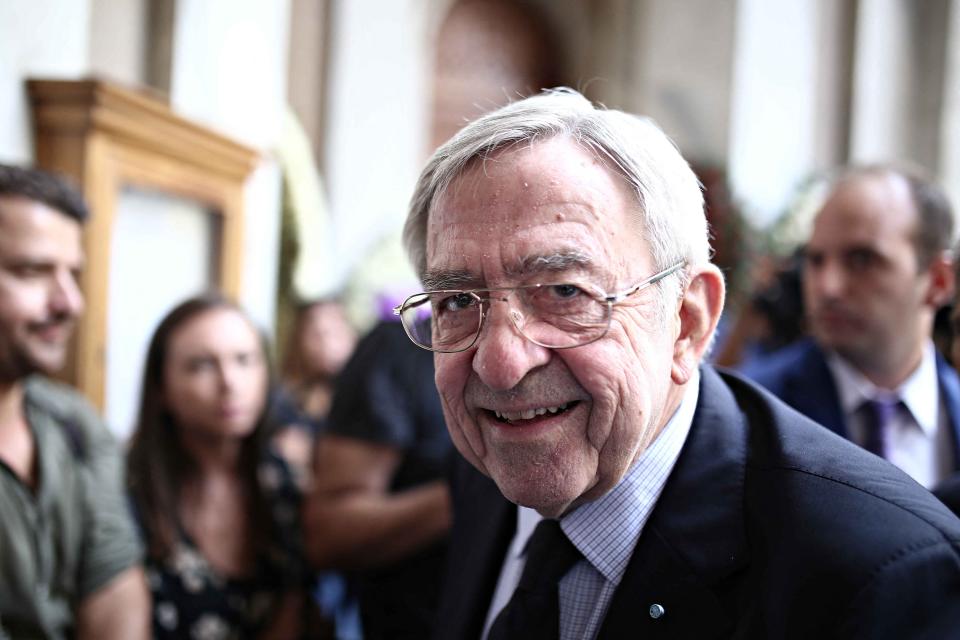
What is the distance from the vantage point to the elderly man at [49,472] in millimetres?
2273

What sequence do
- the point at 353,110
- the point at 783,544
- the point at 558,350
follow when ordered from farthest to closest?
1. the point at 353,110
2. the point at 558,350
3. the point at 783,544

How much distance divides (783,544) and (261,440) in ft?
7.49

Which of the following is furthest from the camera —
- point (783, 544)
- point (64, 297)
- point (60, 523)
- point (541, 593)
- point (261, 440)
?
point (261, 440)

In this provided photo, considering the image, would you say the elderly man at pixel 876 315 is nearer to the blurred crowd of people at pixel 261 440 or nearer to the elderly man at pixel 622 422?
the blurred crowd of people at pixel 261 440

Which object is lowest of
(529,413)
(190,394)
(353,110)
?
(190,394)

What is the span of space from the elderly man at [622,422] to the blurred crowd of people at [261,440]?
1.21m

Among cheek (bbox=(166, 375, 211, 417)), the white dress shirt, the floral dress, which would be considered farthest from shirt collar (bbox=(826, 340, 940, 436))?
cheek (bbox=(166, 375, 211, 417))

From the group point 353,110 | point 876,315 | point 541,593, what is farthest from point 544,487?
point 353,110

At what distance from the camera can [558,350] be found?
1413mm

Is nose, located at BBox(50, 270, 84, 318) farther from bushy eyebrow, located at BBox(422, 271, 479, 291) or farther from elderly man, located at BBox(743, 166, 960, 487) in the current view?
elderly man, located at BBox(743, 166, 960, 487)

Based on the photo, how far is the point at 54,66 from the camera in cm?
317

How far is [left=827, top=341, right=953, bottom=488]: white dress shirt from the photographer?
8.32 ft

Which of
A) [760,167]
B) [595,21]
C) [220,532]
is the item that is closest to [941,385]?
[220,532]

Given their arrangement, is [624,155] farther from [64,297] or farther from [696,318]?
[64,297]
